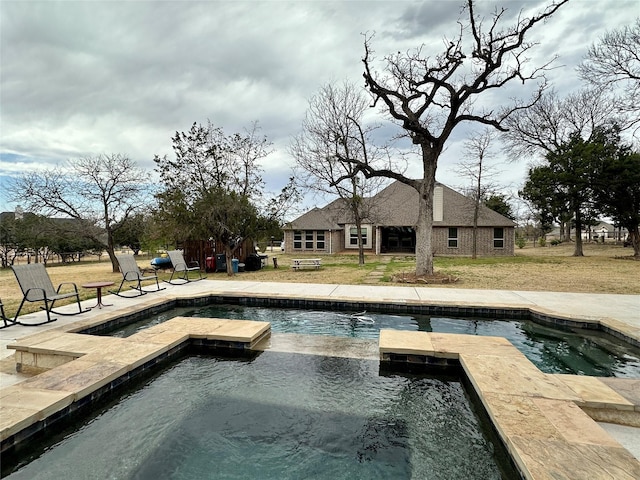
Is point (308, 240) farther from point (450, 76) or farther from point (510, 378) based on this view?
point (510, 378)

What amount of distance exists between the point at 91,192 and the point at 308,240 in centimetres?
1503

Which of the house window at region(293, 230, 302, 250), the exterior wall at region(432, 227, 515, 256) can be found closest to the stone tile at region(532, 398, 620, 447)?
the exterior wall at region(432, 227, 515, 256)

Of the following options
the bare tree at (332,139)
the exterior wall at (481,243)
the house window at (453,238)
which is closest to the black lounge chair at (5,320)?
the bare tree at (332,139)

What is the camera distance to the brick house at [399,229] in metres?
22.4

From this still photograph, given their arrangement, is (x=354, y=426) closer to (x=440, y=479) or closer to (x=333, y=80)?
(x=440, y=479)

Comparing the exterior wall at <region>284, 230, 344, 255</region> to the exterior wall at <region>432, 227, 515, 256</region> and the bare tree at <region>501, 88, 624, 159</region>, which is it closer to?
the exterior wall at <region>432, 227, 515, 256</region>

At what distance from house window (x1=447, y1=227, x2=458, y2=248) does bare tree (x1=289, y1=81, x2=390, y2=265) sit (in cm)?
892

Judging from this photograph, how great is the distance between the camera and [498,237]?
2245 centimetres

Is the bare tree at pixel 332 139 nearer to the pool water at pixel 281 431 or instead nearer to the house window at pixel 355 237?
the house window at pixel 355 237

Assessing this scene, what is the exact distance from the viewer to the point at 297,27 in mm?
9562

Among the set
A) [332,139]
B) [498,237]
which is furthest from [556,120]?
[332,139]

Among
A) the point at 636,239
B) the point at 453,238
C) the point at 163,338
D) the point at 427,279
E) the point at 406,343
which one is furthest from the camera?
the point at 453,238

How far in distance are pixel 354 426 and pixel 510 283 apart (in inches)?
363

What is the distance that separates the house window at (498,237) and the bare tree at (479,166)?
2.82m
